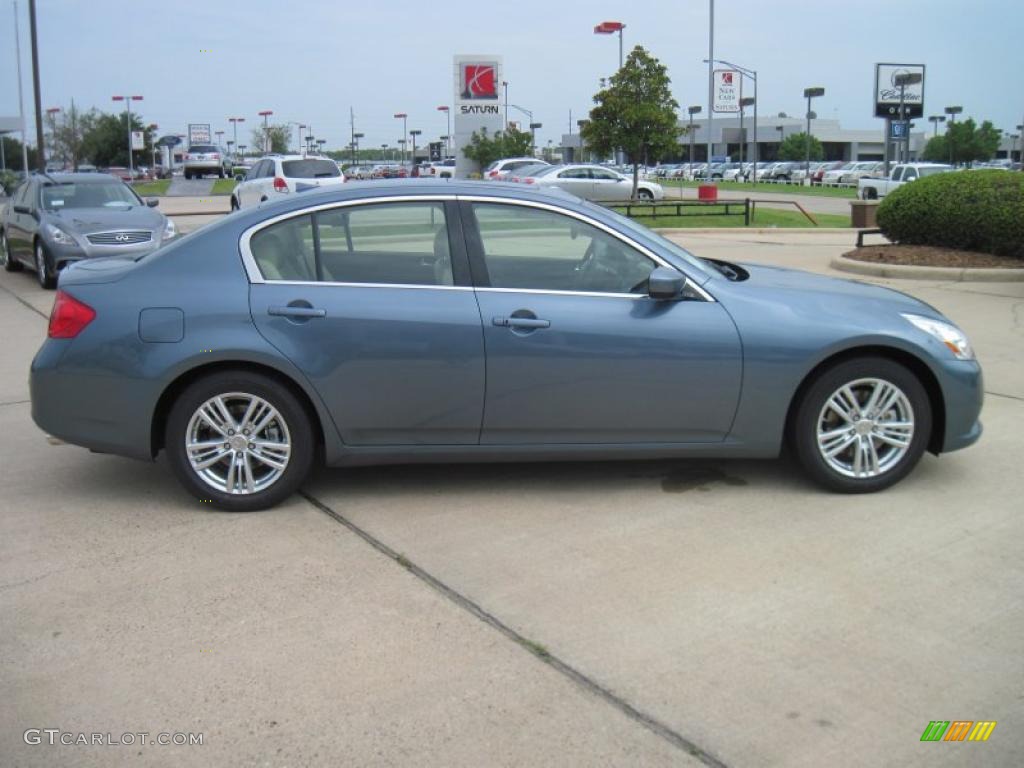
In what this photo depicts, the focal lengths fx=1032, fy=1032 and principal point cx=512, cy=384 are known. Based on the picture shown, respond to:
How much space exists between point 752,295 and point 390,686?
9.19 feet

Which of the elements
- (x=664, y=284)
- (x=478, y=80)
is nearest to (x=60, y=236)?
(x=664, y=284)

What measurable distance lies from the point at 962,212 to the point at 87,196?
1251cm

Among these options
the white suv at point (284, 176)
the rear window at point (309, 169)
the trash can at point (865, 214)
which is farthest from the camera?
the trash can at point (865, 214)

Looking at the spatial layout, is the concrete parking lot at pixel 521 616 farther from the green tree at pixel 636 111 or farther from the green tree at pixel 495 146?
the green tree at pixel 495 146

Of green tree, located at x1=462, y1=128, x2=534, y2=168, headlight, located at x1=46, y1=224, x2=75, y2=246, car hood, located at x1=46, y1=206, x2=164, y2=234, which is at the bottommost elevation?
headlight, located at x1=46, y1=224, x2=75, y2=246

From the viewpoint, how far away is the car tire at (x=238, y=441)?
196 inches

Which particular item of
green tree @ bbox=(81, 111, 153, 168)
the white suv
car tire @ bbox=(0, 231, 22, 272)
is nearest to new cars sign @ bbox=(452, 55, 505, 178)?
the white suv

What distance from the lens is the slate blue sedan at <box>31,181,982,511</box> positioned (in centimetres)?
500

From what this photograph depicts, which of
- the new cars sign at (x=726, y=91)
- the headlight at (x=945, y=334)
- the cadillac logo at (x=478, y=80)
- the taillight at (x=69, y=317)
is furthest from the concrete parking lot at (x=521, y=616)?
the cadillac logo at (x=478, y=80)

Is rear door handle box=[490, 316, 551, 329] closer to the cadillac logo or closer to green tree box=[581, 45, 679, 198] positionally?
green tree box=[581, 45, 679, 198]

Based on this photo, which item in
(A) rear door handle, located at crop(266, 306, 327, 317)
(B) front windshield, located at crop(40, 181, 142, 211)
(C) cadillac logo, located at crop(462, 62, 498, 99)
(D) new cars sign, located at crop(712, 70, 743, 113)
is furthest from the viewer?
(C) cadillac logo, located at crop(462, 62, 498, 99)

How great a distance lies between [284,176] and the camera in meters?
23.8

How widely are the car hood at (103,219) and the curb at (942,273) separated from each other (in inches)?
391

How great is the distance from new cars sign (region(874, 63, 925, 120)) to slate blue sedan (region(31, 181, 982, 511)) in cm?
3755
